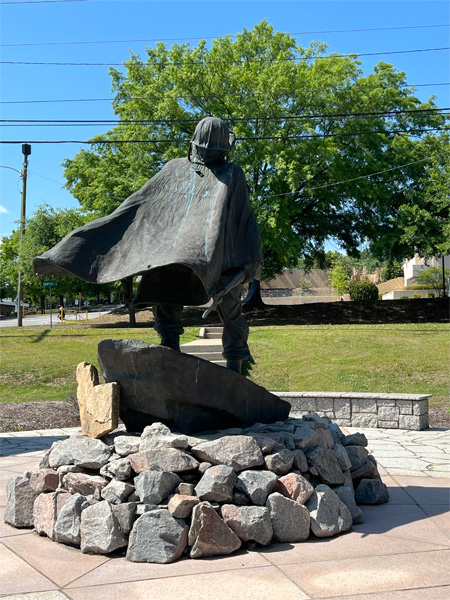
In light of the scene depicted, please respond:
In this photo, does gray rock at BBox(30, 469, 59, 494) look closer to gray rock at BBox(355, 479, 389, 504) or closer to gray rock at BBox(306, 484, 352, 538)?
gray rock at BBox(306, 484, 352, 538)

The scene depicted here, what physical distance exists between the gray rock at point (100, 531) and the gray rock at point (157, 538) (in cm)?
11

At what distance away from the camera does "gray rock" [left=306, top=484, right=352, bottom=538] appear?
13.1ft

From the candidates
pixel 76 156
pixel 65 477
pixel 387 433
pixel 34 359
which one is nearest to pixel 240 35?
pixel 76 156

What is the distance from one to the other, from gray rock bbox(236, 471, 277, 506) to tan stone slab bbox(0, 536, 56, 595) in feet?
4.26

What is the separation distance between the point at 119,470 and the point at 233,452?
751 mm

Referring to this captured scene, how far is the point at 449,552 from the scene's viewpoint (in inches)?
142

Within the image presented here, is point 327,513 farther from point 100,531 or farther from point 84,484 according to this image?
point 84,484

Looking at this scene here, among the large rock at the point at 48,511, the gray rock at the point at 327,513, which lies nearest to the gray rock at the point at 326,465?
the gray rock at the point at 327,513

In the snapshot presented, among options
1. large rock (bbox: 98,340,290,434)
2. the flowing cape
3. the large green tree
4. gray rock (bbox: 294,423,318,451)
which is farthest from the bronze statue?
the large green tree

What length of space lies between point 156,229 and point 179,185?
1.52 ft

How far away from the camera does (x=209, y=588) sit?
317 cm

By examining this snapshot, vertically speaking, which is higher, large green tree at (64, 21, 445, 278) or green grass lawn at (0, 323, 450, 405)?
large green tree at (64, 21, 445, 278)

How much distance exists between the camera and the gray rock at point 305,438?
4426 millimetres

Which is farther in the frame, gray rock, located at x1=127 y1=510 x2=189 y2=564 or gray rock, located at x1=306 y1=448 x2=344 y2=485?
gray rock, located at x1=306 y1=448 x2=344 y2=485
